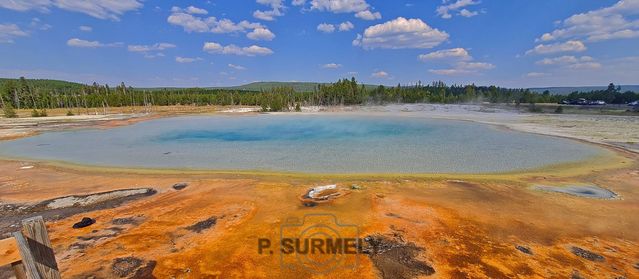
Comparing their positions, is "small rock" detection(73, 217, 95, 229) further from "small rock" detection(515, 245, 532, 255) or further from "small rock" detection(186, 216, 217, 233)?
"small rock" detection(515, 245, 532, 255)

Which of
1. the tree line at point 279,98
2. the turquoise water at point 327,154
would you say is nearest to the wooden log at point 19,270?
the turquoise water at point 327,154

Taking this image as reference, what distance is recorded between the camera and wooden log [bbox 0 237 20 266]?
8.05 feet

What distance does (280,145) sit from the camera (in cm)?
2355

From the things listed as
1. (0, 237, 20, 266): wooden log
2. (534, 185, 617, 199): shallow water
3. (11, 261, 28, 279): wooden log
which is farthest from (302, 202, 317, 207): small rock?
(534, 185, 617, 199): shallow water

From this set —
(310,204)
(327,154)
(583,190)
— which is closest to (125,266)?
(310,204)

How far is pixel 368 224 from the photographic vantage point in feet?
26.0

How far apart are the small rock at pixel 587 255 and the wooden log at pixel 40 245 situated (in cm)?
912

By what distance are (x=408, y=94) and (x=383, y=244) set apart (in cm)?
9447

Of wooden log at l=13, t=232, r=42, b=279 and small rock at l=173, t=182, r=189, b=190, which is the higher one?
wooden log at l=13, t=232, r=42, b=279

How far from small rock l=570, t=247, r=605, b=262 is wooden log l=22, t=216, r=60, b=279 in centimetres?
912

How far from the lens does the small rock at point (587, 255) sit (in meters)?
6.30

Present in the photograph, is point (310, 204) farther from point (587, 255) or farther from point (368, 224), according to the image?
point (587, 255)

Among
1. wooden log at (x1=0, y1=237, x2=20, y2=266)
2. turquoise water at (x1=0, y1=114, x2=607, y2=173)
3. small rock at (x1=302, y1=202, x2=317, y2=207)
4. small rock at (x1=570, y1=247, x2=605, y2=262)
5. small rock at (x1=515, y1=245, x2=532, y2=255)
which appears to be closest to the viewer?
wooden log at (x1=0, y1=237, x2=20, y2=266)

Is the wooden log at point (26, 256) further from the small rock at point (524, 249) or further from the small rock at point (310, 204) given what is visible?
the small rock at point (524, 249)
